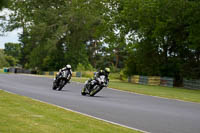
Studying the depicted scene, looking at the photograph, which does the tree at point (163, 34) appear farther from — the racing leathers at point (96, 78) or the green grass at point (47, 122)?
the green grass at point (47, 122)

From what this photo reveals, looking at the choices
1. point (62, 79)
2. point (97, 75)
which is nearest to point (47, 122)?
point (97, 75)

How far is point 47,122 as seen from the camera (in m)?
9.33

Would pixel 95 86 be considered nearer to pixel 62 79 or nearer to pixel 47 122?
pixel 62 79

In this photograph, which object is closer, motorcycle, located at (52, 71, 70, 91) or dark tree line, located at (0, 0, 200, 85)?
motorcycle, located at (52, 71, 70, 91)

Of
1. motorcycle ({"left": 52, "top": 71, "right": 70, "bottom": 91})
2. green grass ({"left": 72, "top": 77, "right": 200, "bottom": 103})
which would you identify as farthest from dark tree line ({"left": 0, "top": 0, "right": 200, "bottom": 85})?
motorcycle ({"left": 52, "top": 71, "right": 70, "bottom": 91})

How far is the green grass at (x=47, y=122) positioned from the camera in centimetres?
831

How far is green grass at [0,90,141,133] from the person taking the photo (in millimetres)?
8312

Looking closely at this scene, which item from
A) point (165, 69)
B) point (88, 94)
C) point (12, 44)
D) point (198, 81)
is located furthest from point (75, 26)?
point (12, 44)

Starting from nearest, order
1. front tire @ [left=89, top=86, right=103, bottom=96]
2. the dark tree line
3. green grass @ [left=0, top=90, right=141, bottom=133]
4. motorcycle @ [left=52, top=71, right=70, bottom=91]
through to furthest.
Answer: green grass @ [left=0, top=90, right=141, bottom=133] < front tire @ [left=89, top=86, right=103, bottom=96] < motorcycle @ [left=52, top=71, right=70, bottom=91] < the dark tree line

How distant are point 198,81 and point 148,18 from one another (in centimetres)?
707

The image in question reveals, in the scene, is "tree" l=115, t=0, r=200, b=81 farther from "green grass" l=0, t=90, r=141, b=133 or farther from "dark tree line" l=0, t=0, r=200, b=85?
"green grass" l=0, t=90, r=141, b=133

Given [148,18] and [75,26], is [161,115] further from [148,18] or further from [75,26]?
[75,26]

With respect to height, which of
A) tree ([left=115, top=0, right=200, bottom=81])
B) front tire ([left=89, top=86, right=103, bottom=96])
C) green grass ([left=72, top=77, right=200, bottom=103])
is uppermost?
tree ([left=115, top=0, right=200, bottom=81])

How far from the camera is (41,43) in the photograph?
218ft
